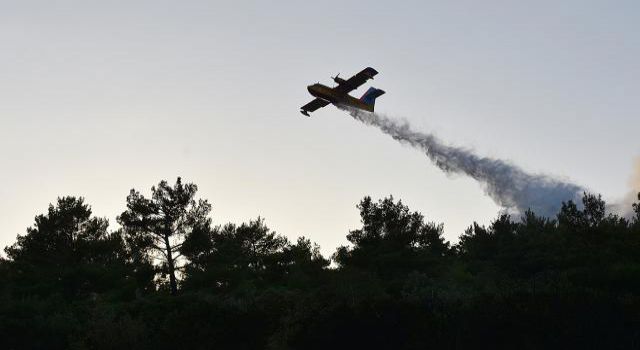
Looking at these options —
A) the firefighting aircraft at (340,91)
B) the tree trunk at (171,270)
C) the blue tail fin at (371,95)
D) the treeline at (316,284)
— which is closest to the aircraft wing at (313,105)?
the firefighting aircraft at (340,91)

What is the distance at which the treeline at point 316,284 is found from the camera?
2191 cm

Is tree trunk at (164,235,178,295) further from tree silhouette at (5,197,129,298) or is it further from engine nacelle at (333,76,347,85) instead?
engine nacelle at (333,76,347,85)

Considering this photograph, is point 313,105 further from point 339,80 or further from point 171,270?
point 171,270

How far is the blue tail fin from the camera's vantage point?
59.9 m

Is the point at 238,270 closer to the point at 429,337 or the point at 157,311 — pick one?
the point at 157,311

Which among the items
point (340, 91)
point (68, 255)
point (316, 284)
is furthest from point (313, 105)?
point (68, 255)

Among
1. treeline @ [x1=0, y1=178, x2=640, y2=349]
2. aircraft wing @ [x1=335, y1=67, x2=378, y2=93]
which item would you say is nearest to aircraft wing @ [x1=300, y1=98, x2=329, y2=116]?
aircraft wing @ [x1=335, y1=67, x2=378, y2=93]

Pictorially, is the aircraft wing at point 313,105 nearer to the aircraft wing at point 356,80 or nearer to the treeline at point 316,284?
the aircraft wing at point 356,80

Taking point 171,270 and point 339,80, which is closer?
point 171,270

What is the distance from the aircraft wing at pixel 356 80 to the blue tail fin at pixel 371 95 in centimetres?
630

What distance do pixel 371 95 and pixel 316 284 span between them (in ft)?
63.6

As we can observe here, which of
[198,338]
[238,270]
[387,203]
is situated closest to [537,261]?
[387,203]

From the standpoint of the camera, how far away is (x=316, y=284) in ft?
172

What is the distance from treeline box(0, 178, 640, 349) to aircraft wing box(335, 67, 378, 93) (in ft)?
33.1
